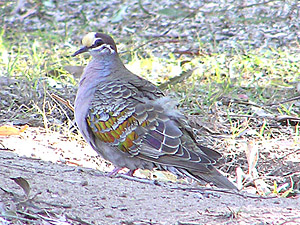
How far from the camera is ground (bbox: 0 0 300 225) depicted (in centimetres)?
351

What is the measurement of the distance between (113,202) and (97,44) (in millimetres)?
1970

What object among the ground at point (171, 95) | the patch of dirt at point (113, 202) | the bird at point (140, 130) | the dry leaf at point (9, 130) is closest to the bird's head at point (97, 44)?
the bird at point (140, 130)

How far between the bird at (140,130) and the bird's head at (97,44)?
1.10ft

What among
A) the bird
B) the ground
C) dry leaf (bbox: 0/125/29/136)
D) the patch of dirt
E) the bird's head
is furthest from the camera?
dry leaf (bbox: 0/125/29/136)

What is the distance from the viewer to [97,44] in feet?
17.0

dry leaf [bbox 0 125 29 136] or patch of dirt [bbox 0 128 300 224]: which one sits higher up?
patch of dirt [bbox 0 128 300 224]

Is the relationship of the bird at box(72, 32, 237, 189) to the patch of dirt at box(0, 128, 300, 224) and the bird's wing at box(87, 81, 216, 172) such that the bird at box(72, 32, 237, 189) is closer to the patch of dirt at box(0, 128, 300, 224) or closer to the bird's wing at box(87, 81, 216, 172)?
the bird's wing at box(87, 81, 216, 172)

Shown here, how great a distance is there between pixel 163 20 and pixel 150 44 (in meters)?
1.23

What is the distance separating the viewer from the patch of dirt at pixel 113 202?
127 inches

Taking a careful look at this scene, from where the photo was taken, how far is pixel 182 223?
3262mm

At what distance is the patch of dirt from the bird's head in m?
1.14

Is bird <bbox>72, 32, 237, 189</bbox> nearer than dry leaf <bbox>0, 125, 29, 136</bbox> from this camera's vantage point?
Yes

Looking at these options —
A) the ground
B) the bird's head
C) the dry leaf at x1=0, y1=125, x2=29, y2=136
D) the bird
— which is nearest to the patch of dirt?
the ground

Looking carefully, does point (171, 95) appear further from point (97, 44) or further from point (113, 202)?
point (113, 202)
